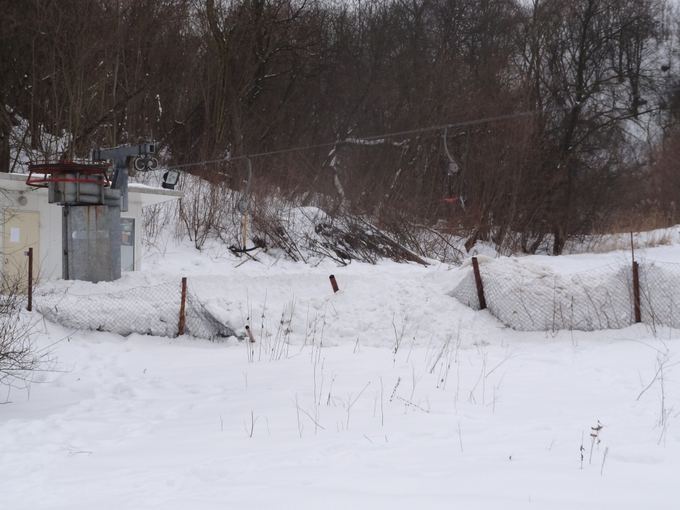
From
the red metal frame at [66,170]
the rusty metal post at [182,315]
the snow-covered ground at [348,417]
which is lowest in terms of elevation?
the snow-covered ground at [348,417]

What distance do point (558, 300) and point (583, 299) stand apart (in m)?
0.41

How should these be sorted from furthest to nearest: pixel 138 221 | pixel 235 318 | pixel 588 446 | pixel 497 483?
1. pixel 138 221
2. pixel 235 318
3. pixel 588 446
4. pixel 497 483

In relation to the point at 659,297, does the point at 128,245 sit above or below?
above

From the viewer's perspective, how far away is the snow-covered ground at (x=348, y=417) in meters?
4.62

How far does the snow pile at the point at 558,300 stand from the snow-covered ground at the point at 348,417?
26cm

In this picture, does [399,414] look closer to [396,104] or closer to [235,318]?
[235,318]

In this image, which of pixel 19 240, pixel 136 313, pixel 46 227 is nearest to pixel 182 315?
pixel 136 313

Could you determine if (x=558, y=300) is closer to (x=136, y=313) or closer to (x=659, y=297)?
(x=659, y=297)

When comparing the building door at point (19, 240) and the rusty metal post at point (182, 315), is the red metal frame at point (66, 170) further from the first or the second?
the rusty metal post at point (182, 315)

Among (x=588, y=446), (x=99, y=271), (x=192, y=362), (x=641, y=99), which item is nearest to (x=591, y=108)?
(x=641, y=99)

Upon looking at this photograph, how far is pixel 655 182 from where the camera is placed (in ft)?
121

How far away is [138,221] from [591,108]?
19383mm

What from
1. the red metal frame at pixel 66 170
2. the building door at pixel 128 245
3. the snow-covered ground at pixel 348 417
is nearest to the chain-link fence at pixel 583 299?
the snow-covered ground at pixel 348 417

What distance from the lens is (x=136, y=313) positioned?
38.4 feet
